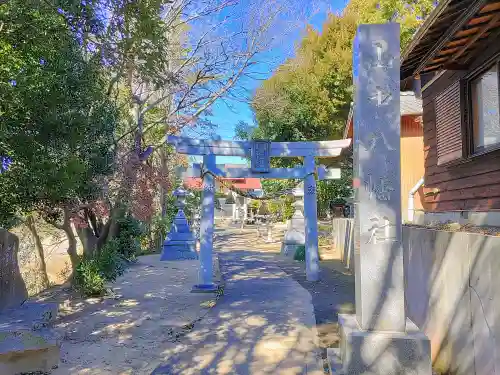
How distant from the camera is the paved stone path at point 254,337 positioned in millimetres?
5125

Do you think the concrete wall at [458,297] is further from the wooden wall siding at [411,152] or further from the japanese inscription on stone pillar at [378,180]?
the wooden wall siding at [411,152]

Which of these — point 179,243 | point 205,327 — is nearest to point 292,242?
point 179,243

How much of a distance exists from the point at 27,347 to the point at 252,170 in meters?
7.02

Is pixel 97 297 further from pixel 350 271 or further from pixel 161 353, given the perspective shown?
pixel 350 271

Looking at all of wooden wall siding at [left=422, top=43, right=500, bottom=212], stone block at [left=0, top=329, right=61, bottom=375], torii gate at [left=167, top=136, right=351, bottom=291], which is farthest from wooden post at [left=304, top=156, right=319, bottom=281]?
stone block at [left=0, top=329, right=61, bottom=375]

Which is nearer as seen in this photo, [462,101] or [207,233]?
[462,101]

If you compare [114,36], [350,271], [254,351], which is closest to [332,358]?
[254,351]

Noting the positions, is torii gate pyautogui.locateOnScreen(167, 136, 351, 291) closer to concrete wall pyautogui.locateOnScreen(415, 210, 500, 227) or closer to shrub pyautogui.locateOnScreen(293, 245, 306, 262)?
concrete wall pyautogui.locateOnScreen(415, 210, 500, 227)

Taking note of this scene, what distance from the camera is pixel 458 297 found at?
4.07m

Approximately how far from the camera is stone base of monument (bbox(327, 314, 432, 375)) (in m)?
3.96

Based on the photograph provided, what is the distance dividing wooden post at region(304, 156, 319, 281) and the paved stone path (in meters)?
0.71

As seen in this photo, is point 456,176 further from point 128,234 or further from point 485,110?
point 128,234

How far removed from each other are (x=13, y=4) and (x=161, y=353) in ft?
14.1

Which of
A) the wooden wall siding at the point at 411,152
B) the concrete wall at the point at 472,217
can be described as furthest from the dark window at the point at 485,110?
the wooden wall siding at the point at 411,152
